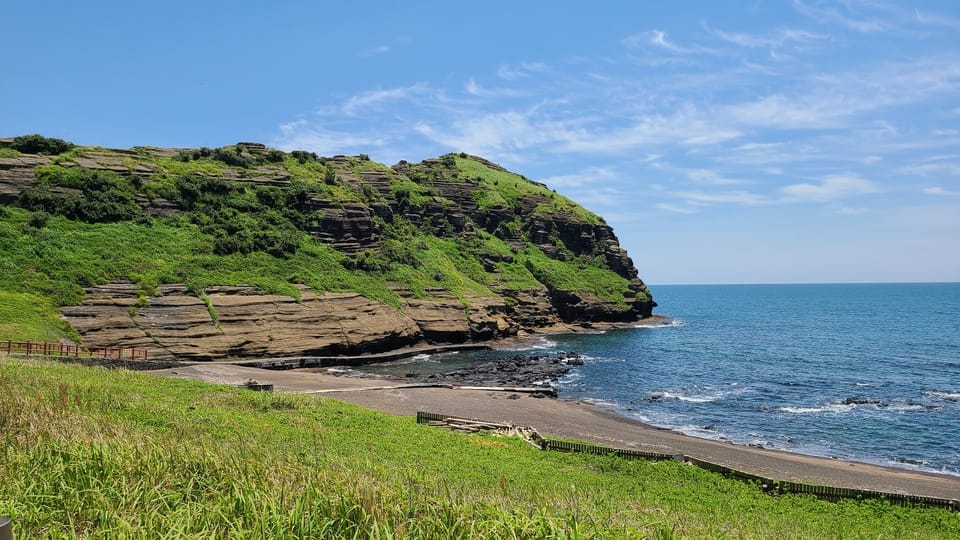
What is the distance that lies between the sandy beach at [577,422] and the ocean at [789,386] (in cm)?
325

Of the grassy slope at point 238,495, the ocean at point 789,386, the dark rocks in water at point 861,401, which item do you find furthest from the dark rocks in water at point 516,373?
the grassy slope at point 238,495

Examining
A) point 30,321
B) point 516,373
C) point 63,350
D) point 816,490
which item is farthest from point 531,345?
point 816,490

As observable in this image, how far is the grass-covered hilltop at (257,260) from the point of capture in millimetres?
49531

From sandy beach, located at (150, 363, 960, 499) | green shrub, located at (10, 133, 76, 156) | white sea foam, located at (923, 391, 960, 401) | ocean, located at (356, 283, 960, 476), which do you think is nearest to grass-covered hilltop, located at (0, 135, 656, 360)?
green shrub, located at (10, 133, 76, 156)

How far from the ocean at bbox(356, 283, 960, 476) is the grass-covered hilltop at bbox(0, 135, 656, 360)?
8400mm

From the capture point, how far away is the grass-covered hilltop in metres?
49.5

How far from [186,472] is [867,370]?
2670 inches

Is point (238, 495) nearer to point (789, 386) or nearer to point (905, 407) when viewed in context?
point (905, 407)

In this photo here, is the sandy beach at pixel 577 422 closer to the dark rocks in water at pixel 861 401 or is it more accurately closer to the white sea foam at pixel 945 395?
the dark rocks in water at pixel 861 401

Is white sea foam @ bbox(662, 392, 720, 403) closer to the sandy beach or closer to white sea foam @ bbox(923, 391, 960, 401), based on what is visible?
the sandy beach

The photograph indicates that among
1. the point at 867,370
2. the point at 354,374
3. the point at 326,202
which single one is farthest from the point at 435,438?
the point at 326,202

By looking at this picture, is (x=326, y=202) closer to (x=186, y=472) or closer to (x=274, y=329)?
(x=274, y=329)

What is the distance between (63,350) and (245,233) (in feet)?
92.6

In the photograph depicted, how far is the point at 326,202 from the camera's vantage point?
80.4 meters
